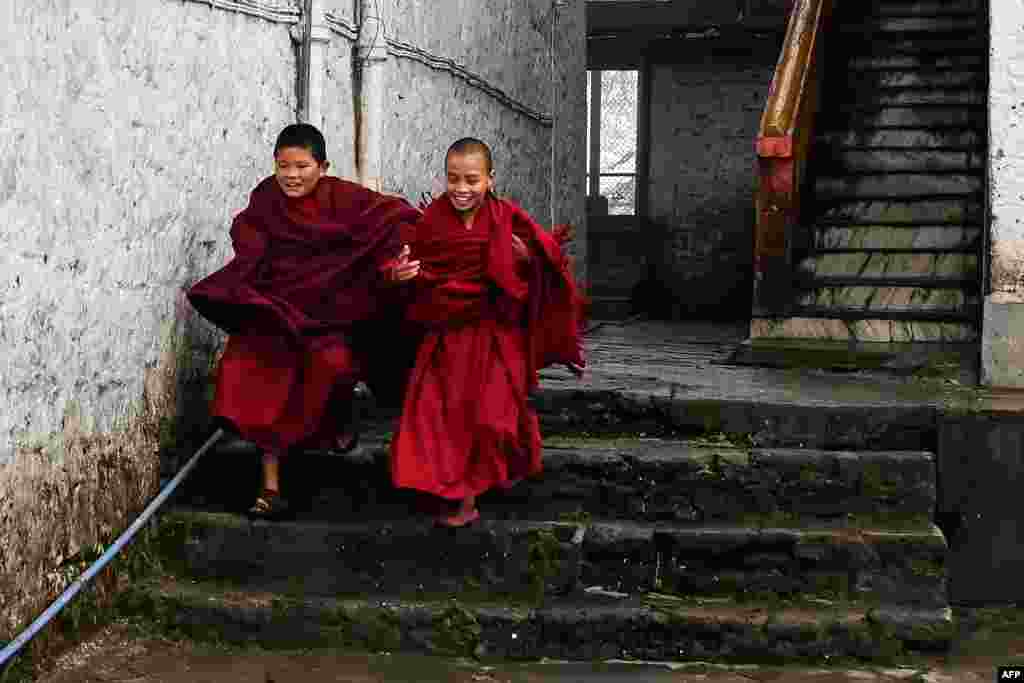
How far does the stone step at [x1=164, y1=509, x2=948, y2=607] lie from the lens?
15.5ft

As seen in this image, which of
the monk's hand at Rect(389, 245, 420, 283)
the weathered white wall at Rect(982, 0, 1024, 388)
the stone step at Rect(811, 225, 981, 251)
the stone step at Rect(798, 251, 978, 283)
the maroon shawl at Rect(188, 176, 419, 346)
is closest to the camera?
the monk's hand at Rect(389, 245, 420, 283)

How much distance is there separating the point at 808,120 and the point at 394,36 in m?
3.20

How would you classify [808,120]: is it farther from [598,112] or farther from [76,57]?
[598,112]

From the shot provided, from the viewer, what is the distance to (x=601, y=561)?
4.77m

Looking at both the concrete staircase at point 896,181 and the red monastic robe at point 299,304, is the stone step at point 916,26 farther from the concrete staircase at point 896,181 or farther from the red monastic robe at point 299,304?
the red monastic robe at point 299,304

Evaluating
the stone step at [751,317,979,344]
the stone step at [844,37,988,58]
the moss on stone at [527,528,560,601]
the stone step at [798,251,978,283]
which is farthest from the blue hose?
the stone step at [844,37,988,58]

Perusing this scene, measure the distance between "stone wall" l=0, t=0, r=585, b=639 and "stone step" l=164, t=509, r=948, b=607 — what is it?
72 cm

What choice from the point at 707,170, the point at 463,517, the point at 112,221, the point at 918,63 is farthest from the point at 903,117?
the point at 707,170

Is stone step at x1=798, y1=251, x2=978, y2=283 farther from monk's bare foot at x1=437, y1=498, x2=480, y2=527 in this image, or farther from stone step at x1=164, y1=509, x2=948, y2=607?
monk's bare foot at x1=437, y1=498, x2=480, y2=527

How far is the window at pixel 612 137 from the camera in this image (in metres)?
19.5

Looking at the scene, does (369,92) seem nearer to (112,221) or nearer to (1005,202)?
(112,221)

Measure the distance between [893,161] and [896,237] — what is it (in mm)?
850

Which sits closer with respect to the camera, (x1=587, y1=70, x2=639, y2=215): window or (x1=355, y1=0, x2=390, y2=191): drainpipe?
(x1=355, y1=0, x2=390, y2=191): drainpipe

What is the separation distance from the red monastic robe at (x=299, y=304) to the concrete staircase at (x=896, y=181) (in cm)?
Result: 352
